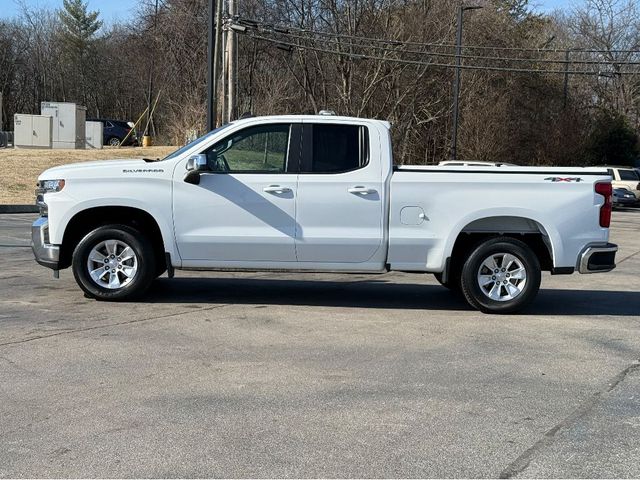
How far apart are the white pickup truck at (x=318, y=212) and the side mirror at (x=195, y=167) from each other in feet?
0.09

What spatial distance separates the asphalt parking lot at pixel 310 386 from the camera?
4.28 m

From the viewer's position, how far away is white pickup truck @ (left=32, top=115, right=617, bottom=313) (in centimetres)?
812

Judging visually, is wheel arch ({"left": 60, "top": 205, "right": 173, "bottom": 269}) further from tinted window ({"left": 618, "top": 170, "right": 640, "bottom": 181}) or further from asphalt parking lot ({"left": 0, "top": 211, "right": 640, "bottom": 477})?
tinted window ({"left": 618, "top": 170, "right": 640, "bottom": 181})

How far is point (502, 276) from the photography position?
8359 millimetres

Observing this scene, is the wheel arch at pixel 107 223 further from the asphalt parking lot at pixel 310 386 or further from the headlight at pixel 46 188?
the asphalt parking lot at pixel 310 386

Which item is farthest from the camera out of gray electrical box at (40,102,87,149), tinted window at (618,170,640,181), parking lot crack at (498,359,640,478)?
gray electrical box at (40,102,87,149)

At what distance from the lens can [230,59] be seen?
69.1 ft

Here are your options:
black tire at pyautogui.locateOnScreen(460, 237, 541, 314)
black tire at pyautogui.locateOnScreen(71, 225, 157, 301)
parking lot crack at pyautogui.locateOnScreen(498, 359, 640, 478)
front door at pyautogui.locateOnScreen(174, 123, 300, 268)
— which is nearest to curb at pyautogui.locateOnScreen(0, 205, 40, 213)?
black tire at pyautogui.locateOnScreen(71, 225, 157, 301)

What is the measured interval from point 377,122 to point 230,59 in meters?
13.5

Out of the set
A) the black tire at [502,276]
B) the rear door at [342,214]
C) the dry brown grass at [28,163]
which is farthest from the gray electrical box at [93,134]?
the black tire at [502,276]

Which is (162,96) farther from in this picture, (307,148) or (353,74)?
(307,148)

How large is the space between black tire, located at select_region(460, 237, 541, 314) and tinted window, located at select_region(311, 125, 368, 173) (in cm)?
168

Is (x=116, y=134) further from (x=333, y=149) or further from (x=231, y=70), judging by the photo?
(x=333, y=149)

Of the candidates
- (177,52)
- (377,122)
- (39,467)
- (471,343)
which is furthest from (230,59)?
(177,52)
